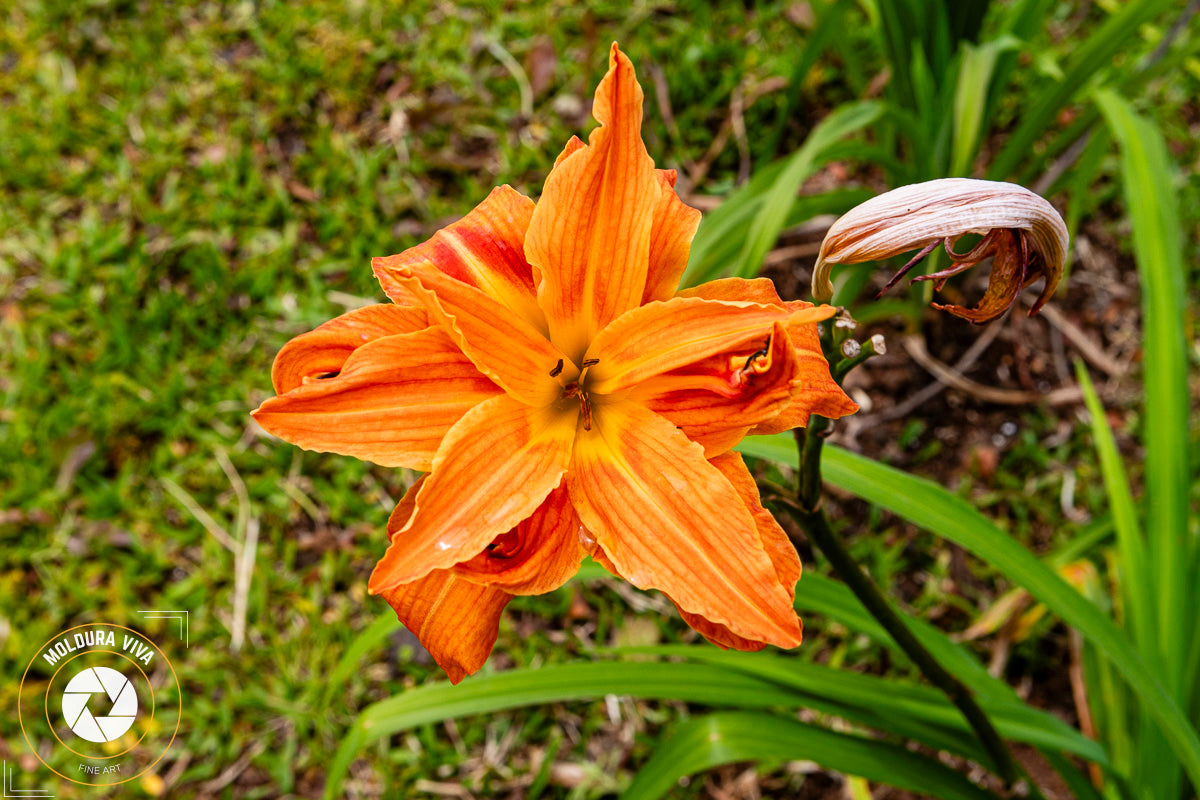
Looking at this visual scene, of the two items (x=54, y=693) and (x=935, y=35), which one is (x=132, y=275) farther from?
(x=935, y=35)

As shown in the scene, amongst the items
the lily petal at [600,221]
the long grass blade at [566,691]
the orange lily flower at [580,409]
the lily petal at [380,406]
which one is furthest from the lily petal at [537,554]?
the long grass blade at [566,691]

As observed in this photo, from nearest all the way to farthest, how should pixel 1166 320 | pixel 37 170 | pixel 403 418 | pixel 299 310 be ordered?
pixel 403 418, pixel 1166 320, pixel 299 310, pixel 37 170

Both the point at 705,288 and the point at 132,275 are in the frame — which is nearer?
the point at 705,288

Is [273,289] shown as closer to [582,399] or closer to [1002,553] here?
[582,399]

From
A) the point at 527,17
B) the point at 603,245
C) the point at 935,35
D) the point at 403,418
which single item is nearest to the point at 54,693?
the point at 403,418

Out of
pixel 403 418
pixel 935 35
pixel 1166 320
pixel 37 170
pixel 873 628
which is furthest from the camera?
pixel 37 170

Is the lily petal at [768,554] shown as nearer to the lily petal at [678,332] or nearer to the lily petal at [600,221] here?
the lily petal at [678,332]
